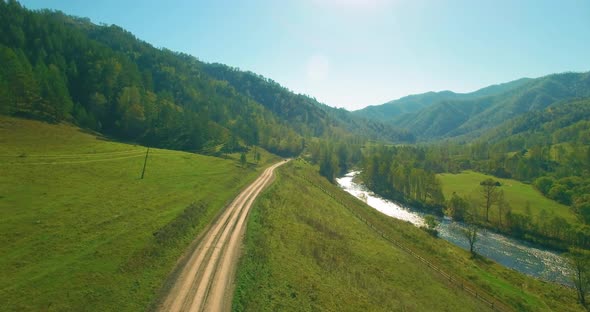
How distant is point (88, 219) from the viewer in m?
39.2

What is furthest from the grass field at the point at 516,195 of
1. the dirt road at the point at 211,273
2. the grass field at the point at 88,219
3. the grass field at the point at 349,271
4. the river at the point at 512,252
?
the grass field at the point at 88,219

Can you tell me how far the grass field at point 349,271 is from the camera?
108 feet

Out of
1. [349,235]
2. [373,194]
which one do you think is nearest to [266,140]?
[373,194]

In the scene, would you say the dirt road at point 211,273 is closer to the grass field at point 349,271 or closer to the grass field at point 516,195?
the grass field at point 349,271

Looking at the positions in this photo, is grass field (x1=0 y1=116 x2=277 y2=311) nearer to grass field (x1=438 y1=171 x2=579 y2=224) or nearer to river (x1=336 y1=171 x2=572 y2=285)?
river (x1=336 y1=171 x2=572 y2=285)

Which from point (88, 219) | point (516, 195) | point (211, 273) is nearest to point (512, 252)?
point (516, 195)

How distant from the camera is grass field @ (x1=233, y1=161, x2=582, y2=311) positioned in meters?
32.8

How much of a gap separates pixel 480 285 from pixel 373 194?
305ft

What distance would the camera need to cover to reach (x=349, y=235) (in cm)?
5922

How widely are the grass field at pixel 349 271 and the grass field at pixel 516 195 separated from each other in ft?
179

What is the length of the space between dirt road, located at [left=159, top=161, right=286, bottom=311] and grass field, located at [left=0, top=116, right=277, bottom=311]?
1.98m

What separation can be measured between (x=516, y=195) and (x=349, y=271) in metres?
130

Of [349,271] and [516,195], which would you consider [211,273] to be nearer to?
[349,271]

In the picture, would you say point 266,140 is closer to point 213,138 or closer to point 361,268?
point 213,138
